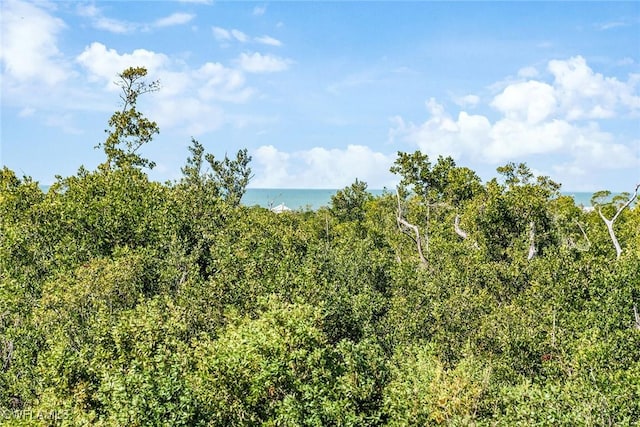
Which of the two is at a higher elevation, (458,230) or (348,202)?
(348,202)

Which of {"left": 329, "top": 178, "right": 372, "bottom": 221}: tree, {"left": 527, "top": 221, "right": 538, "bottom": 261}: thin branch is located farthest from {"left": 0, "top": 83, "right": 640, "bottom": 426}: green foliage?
{"left": 329, "top": 178, "right": 372, "bottom": 221}: tree

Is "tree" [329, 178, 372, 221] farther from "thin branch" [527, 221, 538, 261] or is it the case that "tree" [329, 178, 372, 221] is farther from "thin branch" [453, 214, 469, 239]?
"thin branch" [527, 221, 538, 261]

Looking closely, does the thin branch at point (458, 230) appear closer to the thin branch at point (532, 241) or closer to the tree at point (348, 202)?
the thin branch at point (532, 241)

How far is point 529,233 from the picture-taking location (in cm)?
4428

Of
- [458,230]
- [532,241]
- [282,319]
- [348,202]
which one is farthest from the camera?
[348,202]

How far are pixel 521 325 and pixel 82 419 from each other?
20705 millimetres

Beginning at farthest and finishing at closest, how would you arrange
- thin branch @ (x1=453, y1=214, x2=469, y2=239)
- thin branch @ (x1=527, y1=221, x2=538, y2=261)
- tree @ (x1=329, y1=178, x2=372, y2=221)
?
1. tree @ (x1=329, y1=178, x2=372, y2=221)
2. thin branch @ (x1=453, y1=214, x2=469, y2=239)
3. thin branch @ (x1=527, y1=221, x2=538, y2=261)

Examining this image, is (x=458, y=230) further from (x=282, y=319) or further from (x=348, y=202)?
(x=348, y=202)

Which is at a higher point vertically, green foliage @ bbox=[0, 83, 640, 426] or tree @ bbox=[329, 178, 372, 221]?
tree @ bbox=[329, 178, 372, 221]

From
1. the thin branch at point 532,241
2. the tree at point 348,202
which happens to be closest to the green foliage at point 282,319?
the thin branch at point 532,241

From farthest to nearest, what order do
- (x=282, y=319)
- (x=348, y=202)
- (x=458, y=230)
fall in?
(x=348, y=202), (x=458, y=230), (x=282, y=319)

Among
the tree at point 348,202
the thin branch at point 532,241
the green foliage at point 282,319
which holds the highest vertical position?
the tree at point 348,202

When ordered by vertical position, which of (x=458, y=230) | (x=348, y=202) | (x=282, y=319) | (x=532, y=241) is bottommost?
(x=282, y=319)

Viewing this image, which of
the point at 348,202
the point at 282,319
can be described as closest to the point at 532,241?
the point at 282,319
